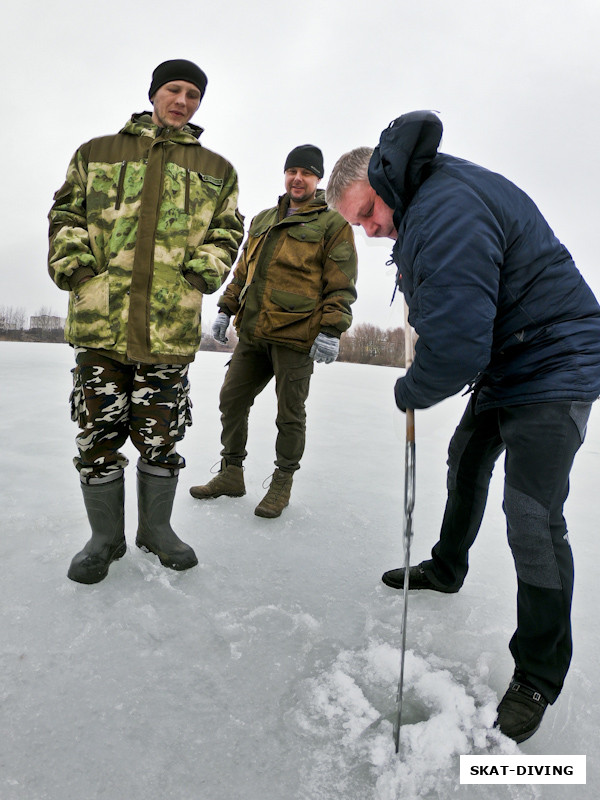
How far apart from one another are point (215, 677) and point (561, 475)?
1052 mm

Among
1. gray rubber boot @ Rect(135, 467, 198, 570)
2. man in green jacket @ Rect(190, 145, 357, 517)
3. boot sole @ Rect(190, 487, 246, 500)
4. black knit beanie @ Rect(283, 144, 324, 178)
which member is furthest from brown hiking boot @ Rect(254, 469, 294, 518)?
black knit beanie @ Rect(283, 144, 324, 178)

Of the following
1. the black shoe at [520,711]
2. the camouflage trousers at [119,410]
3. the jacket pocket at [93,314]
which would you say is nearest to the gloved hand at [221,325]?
the camouflage trousers at [119,410]

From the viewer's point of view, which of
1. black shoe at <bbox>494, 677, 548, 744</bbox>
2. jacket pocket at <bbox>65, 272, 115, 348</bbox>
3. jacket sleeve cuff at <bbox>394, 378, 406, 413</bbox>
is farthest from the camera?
jacket pocket at <bbox>65, 272, 115, 348</bbox>

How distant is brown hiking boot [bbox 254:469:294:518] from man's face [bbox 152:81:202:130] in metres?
1.66

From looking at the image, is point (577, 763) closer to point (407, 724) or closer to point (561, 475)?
point (407, 724)

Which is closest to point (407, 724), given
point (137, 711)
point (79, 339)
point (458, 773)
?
point (458, 773)

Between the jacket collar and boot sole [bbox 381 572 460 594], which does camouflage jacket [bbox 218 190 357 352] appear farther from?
boot sole [bbox 381 572 460 594]

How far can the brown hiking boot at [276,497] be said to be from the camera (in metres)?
2.44

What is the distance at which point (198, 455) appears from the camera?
3453 mm

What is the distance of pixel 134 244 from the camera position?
5.47 ft

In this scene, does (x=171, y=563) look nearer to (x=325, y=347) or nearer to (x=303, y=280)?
(x=325, y=347)

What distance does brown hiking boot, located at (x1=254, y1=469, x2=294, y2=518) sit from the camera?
2.44m

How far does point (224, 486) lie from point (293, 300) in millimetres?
1064

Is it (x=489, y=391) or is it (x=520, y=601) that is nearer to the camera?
(x=520, y=601)
